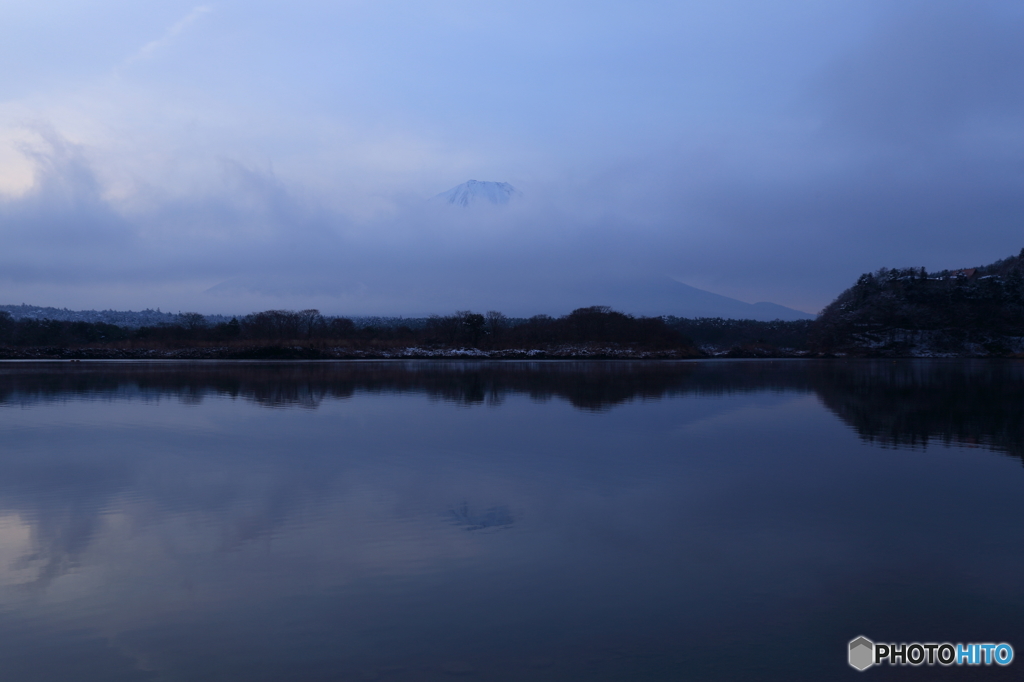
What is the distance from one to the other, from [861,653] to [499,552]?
2298 millimetres

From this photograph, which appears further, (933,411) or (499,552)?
(933,411)

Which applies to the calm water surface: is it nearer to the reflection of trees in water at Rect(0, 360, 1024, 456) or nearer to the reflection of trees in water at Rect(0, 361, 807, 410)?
the reflection of trees in water at Rect(0, 360, 1024, 456)

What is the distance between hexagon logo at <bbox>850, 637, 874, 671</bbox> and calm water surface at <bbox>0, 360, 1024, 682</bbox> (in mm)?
72

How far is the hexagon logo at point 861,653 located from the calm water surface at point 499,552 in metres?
0.07

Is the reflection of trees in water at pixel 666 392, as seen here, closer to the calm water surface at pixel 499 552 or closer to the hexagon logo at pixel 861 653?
the calm water surface at pixel 499 552

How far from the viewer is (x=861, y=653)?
3.47 m

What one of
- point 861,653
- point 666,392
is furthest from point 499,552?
point 666,392

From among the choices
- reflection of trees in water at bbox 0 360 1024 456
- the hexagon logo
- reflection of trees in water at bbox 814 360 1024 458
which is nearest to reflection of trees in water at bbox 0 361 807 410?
reflection of trees in water at bbox 0 360 1024 456

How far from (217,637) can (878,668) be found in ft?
10.8

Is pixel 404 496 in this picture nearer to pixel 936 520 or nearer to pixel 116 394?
pixel 936 520

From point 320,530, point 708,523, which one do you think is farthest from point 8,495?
point 708,523

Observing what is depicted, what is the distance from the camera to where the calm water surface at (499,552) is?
11.3 ft

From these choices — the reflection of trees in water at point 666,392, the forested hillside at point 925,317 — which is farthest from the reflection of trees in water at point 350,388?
the forested hillside at point 925,317

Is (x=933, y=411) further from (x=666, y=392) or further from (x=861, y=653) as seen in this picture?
(x=861, y=653)
